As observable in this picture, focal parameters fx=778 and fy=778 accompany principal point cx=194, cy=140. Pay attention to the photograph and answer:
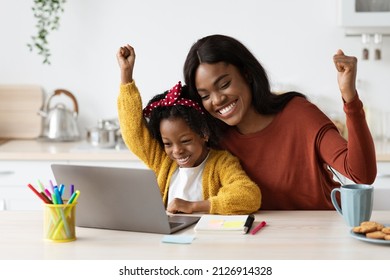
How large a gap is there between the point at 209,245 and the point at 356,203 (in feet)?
1.31

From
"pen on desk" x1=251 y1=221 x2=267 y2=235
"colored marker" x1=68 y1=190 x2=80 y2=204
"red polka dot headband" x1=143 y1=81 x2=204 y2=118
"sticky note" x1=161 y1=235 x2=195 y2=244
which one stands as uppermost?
"red polka dot headband" x1=143 y1=81 x2=204 y2=118

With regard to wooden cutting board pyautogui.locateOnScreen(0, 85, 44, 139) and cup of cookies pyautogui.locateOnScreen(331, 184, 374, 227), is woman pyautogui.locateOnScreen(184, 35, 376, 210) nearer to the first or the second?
cup of cookies pyautogui.locateOnScreen(331, 184, 374, 227)

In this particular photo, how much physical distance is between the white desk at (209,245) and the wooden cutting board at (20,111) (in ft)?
7.10

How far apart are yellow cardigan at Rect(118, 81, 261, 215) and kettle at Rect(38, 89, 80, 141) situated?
5.67 feet

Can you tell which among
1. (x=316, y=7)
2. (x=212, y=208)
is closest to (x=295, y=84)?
(x=316, y=7)

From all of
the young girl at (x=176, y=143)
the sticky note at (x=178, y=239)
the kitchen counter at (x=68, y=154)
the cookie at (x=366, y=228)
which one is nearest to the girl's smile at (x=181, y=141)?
the young girl at (x=176, y=143)

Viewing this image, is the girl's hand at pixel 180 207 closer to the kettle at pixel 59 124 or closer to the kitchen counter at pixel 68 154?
the kitchen counter at pixel 68 154

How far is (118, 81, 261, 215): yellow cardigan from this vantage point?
2.25 meters

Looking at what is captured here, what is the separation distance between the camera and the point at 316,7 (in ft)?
13.4

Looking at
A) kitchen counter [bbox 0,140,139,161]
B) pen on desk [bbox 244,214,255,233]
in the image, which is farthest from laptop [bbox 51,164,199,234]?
kitchen counter [bbox 0,140,139,161]

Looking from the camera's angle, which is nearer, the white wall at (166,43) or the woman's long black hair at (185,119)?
the woman's long black hair at (185,119)

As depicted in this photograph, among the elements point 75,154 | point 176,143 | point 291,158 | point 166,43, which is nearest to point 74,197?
point 176,143

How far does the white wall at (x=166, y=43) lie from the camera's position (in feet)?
13.5

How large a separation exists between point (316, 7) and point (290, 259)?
263 centimetres
